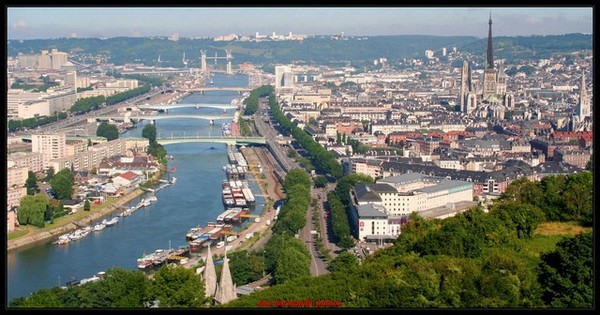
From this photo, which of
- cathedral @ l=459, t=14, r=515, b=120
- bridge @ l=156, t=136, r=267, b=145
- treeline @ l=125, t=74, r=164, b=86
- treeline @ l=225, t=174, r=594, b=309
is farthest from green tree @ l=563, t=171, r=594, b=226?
treeline @ l=125, t=74, r=164, b=86

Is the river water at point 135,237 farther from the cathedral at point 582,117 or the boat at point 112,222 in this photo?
the cathedral at point 582,117

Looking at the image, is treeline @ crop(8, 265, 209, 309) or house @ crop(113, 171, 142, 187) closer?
treeline @ crop(8, 265, 209, 309)

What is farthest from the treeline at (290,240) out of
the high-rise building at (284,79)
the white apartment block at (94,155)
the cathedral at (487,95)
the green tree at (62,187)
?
the high-rise building at (284,79)

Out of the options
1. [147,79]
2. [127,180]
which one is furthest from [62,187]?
[147,79]

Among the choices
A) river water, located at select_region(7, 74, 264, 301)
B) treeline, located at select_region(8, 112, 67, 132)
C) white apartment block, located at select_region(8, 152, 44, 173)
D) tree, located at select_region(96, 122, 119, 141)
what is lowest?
river water, located at select_region(7, 74, 264, 301)

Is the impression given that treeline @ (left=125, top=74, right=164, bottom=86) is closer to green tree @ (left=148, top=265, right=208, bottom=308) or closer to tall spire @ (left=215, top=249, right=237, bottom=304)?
tall spire @ (left=215, top=249, right=237, bottom=304)

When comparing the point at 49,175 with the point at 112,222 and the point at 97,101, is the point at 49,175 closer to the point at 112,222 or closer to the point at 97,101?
the point at 112,222

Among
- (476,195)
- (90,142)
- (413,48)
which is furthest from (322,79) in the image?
(476,195)
